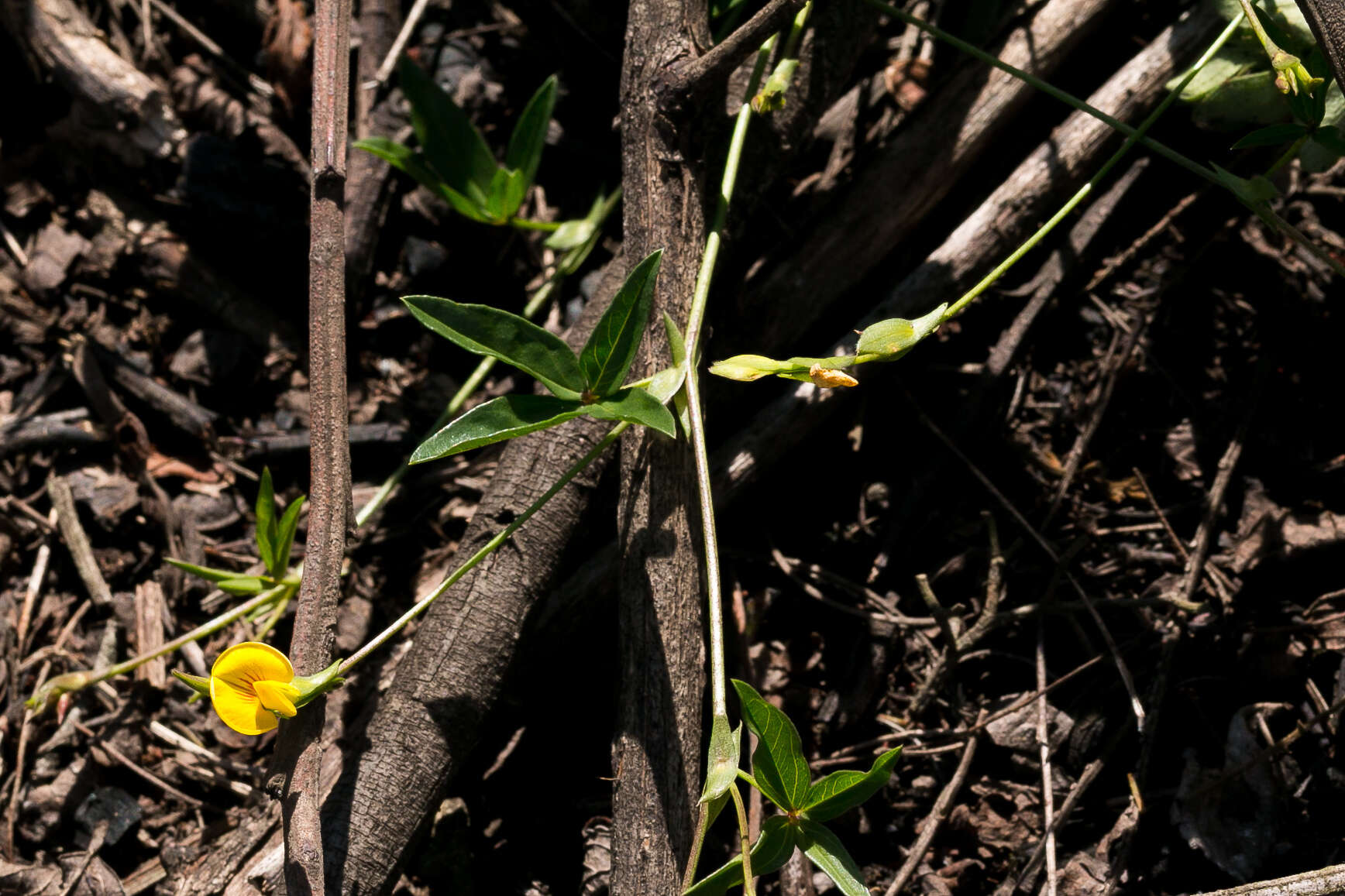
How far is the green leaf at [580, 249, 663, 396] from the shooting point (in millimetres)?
1467

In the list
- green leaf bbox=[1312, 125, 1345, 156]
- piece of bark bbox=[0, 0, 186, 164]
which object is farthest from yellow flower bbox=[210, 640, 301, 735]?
green leaf bbox=[1312, 125, 1345, 156]

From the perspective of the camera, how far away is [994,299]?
7.47 feet

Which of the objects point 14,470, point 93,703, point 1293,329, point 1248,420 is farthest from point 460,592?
point 1293,329

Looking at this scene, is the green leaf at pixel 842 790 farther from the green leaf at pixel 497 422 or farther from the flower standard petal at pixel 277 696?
the flower standard petal at pixel 277 696

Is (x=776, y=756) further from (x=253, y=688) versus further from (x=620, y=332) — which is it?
(x=253, y=688)

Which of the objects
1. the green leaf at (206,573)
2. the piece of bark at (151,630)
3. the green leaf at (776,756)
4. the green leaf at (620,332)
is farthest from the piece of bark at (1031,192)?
the piece of bark at (151,630)

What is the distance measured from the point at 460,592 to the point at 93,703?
3.59 feet

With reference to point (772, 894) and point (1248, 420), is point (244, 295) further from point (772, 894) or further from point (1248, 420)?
point (1248, 420)

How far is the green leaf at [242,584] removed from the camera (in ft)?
6.36

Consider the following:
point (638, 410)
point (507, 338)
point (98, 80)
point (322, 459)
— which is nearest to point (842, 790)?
point (638, 410)

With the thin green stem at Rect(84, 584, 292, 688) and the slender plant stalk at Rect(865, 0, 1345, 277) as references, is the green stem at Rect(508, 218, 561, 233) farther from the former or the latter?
the thin green stem at Rect(84, 584, 292, 688)

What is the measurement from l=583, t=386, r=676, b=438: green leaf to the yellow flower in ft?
2.03

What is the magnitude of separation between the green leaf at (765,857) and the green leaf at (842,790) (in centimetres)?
5

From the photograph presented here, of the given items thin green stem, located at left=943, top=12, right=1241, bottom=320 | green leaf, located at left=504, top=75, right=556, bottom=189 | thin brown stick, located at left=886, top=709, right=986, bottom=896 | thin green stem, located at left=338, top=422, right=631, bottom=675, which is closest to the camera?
thin green stem, located at left=338, top=422, right=631, bottom=675
